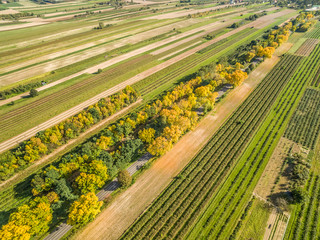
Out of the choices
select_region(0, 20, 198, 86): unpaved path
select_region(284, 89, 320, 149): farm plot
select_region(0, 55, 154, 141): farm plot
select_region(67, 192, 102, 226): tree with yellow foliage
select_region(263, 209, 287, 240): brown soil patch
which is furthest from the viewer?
select_region(0, 20, 198, 86): unpaved path

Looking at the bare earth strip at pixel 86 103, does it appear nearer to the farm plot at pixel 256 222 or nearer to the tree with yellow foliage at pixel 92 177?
the tree with yellow foliage at pixel 92 177

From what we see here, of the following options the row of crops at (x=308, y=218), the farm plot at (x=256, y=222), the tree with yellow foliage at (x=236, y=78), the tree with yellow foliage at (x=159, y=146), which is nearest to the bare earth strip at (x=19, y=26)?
the tree with yellow foliage at (x=159, y=146)

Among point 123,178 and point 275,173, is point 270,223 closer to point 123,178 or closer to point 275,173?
point 275,173

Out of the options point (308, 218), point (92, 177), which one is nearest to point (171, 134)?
point (92, 177)

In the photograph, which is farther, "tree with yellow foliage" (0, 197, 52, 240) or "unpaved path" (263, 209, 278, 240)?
"unpaved path" (263, 209, 278, 240)

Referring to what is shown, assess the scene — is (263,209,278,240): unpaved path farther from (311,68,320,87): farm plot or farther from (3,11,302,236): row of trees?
(311,68,320,87): farm plot

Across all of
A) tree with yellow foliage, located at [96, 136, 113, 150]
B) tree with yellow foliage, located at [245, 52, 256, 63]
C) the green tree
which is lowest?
tree with yellow foliage, located at [96, 136, 113, 150]

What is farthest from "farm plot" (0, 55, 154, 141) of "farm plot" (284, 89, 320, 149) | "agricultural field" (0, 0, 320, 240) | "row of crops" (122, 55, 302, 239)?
"farm plot" (284, 89, 320, 149)
